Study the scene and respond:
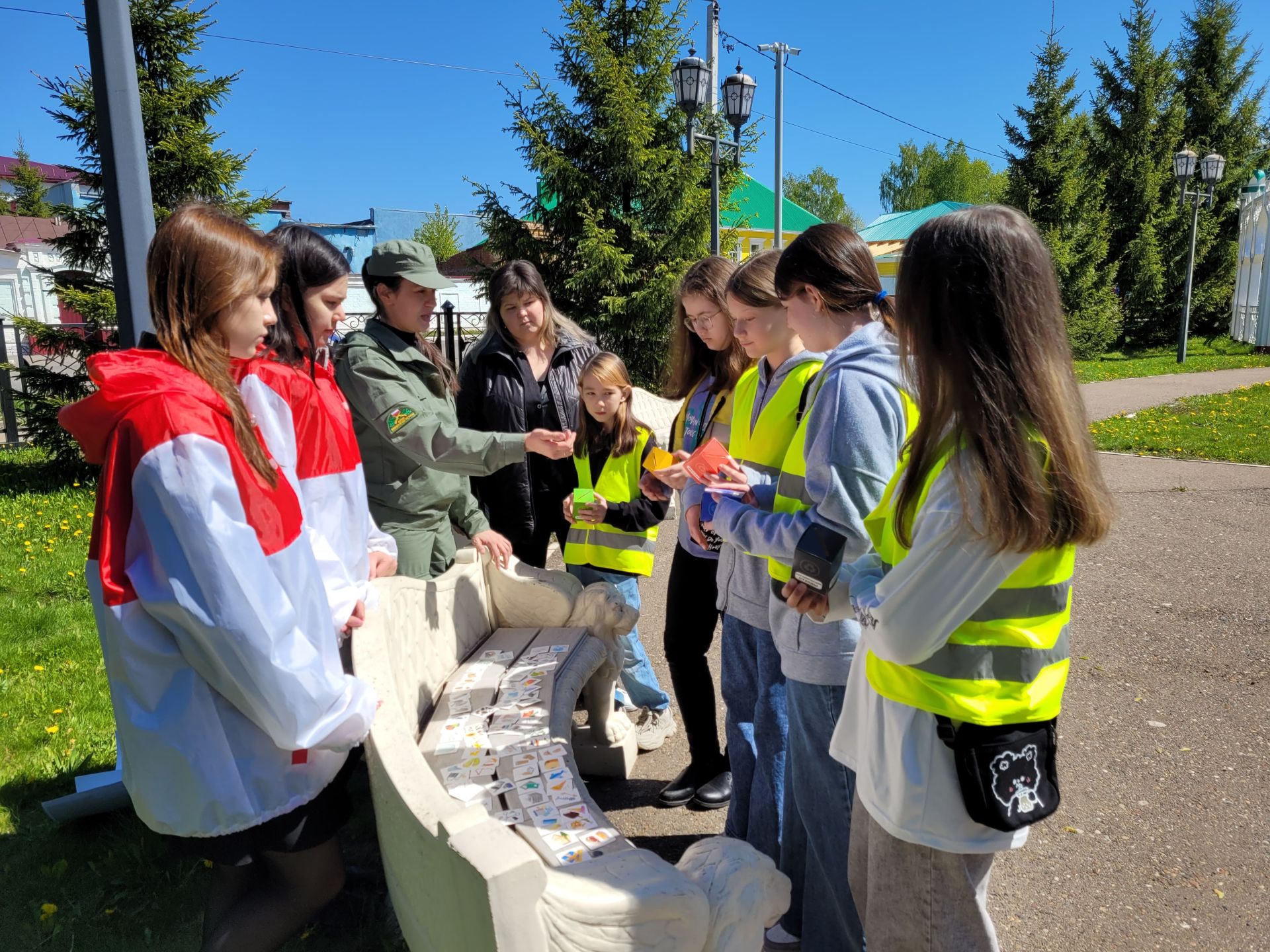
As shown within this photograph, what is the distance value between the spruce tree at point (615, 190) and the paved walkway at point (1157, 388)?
6.39m

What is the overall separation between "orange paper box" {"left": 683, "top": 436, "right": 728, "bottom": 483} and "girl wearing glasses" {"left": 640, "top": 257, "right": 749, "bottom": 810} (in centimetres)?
59

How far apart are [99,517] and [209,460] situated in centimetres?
24

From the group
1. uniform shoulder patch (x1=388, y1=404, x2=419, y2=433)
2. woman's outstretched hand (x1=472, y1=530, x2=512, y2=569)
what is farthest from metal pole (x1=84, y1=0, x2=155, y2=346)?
woman's outstretched hand (x1=472, y1=530, x2=512, y2=569)

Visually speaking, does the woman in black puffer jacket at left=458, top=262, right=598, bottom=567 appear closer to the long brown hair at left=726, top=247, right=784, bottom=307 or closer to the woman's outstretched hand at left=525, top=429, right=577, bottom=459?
the woman's outstretched hand at left=525, top=429, right=577, bottom=459

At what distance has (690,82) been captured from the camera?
1024 centimetres

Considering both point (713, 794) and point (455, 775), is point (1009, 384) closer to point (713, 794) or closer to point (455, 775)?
point (455, 775)

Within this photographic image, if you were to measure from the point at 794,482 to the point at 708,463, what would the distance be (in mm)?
260

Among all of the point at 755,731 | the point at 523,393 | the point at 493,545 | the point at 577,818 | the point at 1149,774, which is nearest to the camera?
the point at 577,818

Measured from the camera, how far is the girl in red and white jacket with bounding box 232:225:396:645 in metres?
2.06

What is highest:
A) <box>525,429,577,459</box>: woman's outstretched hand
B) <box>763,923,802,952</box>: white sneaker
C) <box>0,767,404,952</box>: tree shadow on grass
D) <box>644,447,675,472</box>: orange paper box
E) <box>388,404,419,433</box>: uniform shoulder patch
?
<box>388,404,419,433</box>: uniform shoulder patch

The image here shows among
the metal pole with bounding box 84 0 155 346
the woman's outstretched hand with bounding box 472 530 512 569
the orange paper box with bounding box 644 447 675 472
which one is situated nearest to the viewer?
the metal pole with bounding box 84 0 155 346

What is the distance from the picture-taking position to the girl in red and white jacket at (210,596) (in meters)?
1.59

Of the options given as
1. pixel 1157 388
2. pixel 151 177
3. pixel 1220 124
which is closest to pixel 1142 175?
pixel 1220 124

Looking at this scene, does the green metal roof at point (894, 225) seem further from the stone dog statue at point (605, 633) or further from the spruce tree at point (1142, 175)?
the stone dog statue at point (605, 633)
